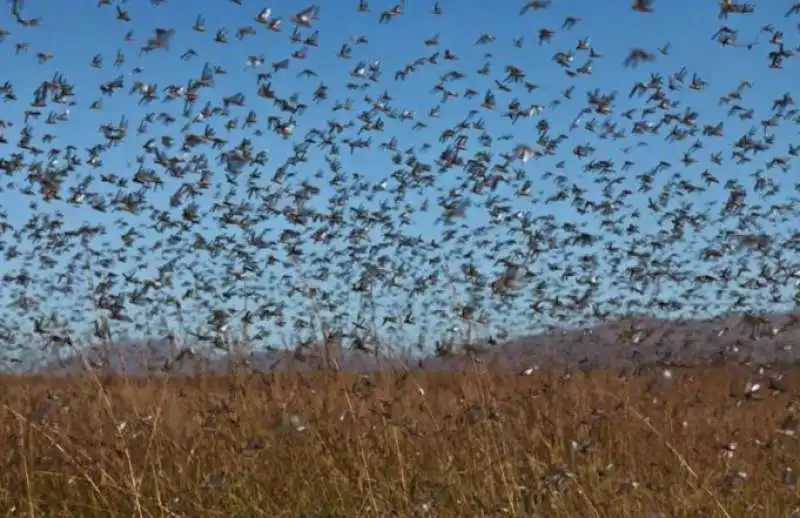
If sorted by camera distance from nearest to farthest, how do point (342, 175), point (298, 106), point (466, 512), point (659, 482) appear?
point (466, 512), point (659, 482), point (298, 106), point (342, 175)

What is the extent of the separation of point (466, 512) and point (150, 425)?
195 centimetres

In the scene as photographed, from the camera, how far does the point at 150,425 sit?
605cm

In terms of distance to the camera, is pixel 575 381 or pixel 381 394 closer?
pixel 381 394

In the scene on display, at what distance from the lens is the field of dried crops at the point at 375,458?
482 centimetres

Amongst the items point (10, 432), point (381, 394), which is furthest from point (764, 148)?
point (10, 432)

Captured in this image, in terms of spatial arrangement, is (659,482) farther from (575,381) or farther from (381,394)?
(575,381)

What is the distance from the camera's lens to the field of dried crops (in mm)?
4818

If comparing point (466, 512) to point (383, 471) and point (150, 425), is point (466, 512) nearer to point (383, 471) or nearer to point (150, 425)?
point (383, 471)

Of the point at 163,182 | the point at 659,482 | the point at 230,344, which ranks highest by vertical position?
the point at 163,182

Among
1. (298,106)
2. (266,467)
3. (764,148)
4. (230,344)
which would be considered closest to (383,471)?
(266,467)

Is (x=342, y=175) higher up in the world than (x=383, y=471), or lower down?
higher up

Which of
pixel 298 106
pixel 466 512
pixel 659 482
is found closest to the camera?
pixel 466 512

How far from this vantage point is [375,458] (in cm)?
568

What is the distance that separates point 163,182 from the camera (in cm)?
760
